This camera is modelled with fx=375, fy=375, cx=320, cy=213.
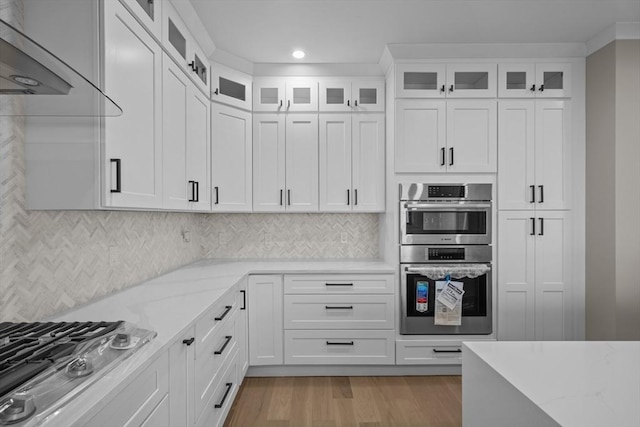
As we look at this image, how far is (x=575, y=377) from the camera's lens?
107 cm

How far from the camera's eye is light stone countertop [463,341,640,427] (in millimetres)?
877

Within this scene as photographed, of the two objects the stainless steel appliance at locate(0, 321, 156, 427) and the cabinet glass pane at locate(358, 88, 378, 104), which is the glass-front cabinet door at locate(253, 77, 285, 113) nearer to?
the cabinet glass pane at locate(358, 88, 378, 104)

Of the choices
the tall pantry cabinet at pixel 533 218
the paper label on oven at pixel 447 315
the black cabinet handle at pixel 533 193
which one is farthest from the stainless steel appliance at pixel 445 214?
the paper label on oven at pixel 447 315

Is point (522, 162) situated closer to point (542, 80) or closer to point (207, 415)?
point (542, 80)

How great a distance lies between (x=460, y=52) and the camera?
3213mm

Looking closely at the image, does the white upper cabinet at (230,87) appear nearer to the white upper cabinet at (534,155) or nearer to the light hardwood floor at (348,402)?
the white upper cabinet at (534,155)

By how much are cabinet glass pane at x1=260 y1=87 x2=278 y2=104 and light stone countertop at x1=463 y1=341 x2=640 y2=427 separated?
9.41ft

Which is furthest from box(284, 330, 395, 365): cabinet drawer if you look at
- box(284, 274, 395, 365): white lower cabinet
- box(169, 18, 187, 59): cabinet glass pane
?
box(169, 18, 187, 59): cabinet glass pane

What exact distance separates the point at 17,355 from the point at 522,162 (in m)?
3.50

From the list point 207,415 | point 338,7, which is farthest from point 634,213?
point 207,415

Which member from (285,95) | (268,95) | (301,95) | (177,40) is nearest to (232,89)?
(268,95)

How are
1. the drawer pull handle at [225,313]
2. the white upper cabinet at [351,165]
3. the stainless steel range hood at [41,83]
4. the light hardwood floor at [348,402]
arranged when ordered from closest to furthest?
the stainless steel range hood at [41,83] < the drawer pull handle at [225,313] < the light hardwood floor at [348,402] < the white upper cabinet at [351,165]

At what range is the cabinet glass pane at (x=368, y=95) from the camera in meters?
3.56

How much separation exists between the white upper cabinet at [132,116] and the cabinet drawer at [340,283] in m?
1.45
